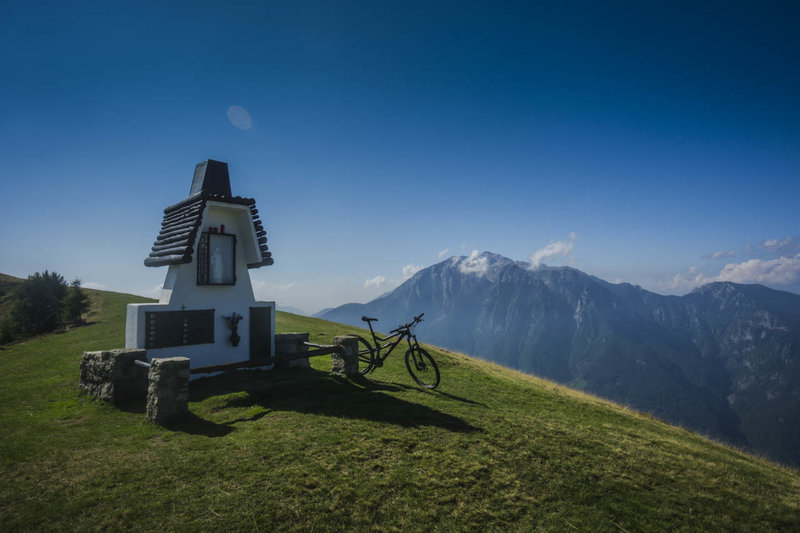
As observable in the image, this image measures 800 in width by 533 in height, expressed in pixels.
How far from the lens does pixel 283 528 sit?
16.4 feet

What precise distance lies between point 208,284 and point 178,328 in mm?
1711

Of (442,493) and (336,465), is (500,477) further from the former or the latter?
(336,465)

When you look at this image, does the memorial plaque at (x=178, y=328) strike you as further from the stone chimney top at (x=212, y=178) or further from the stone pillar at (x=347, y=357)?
the stone chimney top at (x=212, y=178)

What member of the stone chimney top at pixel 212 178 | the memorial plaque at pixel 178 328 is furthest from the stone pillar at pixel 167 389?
the stone chimney top at pixel 212 178

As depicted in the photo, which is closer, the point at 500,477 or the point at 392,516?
the point at 392,516

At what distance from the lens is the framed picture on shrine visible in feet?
42.8

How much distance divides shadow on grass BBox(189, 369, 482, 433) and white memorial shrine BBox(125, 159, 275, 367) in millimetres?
1296

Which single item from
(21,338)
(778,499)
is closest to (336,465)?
(778,499)

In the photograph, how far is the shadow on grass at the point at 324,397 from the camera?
9.18 metres

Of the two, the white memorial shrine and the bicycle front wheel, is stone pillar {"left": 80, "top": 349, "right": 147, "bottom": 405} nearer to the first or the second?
the white memorial shrine

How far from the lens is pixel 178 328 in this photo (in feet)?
40.4

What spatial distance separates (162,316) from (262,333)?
11.5 feet

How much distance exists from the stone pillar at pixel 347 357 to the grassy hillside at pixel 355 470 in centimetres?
187

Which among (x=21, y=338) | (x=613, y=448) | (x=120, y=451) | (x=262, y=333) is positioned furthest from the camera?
(x=21, y=338)
